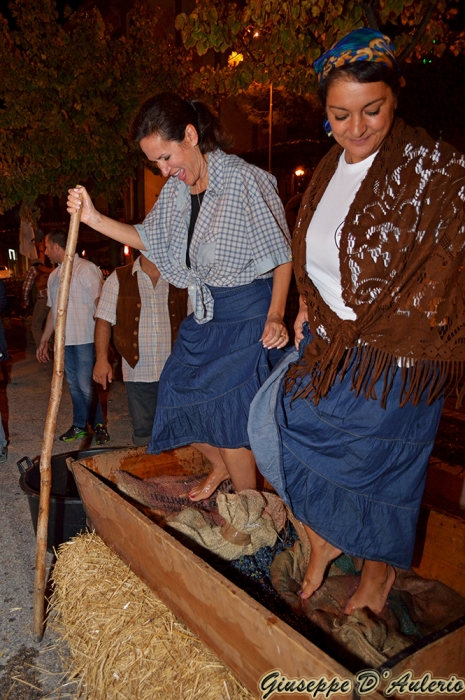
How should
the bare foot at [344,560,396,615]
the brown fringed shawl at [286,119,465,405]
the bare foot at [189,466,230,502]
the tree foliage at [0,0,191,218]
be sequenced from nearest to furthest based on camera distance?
the brown fringed shawl at [286,119,465,405], the bare foot at [344,560,396,615], the bare foot at [189,466,230,502], the tree foliage at [0,0,191,218]

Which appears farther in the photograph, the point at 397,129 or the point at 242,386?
the point at 242,386

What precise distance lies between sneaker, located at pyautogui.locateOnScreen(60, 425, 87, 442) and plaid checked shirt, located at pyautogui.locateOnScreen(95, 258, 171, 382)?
1.80 m

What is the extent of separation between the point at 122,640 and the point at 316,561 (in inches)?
35.3

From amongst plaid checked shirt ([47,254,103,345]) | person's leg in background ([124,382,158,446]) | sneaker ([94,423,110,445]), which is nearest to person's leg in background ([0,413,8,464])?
sneaker ([94,423,110,445])

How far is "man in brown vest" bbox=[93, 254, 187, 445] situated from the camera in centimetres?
411

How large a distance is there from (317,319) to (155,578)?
1.35m

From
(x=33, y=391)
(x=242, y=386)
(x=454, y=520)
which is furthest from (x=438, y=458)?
(x=33, y=391)

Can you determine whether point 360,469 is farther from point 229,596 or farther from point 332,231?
point 332,231

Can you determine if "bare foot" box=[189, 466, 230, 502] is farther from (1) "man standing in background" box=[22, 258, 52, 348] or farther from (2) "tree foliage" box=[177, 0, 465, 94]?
(1) "man standing in background" box=[22, 258, 52, 348]

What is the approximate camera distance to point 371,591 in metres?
2.21

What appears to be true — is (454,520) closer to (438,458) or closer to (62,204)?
(438,458)

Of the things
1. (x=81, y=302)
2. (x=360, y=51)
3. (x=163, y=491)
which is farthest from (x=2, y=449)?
(x=360, y=51)

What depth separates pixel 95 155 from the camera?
9.20 meters
